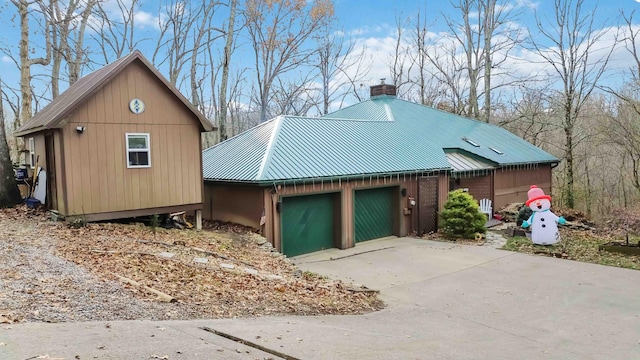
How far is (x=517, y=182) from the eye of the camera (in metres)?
23.1

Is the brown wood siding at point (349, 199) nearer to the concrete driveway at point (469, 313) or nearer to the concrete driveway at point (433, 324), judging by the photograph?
the concrete driveway at point (469, 313)

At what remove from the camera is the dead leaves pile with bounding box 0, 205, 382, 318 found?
712 cm

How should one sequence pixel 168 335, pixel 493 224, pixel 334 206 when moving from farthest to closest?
pixel 493 224, pixel 334 206, pixel 168 335

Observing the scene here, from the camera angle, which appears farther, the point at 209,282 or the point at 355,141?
the point at 355,141

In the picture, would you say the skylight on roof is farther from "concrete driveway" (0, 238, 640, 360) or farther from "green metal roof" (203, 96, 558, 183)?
"concrete driveway" (0, 238, 640, 360)

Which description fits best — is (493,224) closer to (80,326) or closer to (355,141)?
(355,141)

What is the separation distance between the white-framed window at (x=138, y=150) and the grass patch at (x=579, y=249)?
1124 cm

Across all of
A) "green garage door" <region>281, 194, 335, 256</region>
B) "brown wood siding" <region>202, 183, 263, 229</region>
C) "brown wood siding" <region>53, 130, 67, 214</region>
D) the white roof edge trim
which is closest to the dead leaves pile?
"brown wood siding" <region>53, 130, 67, 214</region>

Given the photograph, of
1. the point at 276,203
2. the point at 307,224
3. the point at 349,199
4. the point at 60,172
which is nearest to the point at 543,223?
the point at 349,199

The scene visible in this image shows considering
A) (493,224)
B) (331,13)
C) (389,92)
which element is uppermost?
(331,13)

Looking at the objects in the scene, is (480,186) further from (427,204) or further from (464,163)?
(427,204)

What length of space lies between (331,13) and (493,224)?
1923 centimetres

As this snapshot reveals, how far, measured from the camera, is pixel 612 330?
7500 mm

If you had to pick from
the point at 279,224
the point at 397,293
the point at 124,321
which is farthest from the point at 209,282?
the point at 279,224
